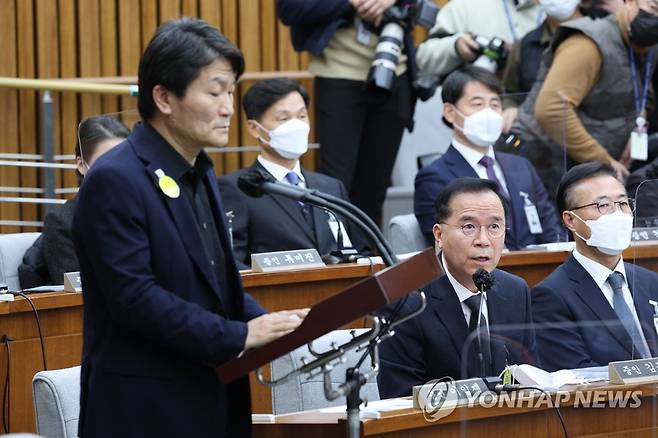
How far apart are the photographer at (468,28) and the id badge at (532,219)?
1.00m

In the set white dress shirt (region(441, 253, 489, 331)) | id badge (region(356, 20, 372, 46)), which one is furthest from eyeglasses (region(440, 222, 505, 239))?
id badge (region(356, 20, 372, 46))

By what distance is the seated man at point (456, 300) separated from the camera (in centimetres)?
357

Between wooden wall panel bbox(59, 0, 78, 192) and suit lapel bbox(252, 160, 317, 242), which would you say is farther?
wooden wall panel bbox(59, 0, 78, 192)

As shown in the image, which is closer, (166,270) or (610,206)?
(166,270)

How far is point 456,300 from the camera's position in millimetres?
3701

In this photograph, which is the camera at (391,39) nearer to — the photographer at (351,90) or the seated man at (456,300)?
the photographer at (351,90)

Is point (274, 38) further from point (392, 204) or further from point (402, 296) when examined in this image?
point (402, 296)

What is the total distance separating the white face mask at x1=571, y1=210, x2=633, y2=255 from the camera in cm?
403

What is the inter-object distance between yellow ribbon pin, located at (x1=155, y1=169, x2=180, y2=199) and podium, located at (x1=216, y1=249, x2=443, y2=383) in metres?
0.34

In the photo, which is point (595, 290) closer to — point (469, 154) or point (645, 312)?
point (645, 312)

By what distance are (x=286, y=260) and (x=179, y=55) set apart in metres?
2.23

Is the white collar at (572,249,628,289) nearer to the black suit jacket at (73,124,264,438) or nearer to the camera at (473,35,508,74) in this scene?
the black suit jacket at (73,124,264,438)

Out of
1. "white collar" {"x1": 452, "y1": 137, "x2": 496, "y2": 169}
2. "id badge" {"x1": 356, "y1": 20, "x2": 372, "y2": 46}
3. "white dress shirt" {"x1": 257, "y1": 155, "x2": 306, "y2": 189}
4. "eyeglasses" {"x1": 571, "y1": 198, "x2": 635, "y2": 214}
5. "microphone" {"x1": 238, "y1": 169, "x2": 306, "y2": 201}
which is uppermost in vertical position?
"id badge" {"x1": 356, "y1": 20, "x2": 372, "y2": 46}

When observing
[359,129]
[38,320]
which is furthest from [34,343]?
[359,129]
